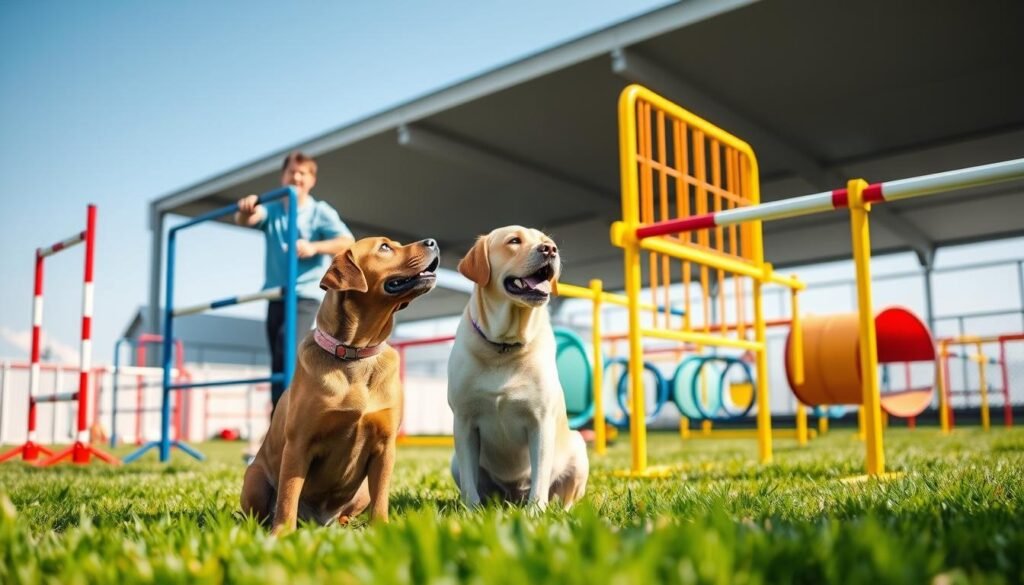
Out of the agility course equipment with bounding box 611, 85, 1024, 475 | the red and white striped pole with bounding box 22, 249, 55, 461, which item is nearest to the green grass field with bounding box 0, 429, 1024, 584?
the agility course equipment with bounding box 611, 85, 1024, 475

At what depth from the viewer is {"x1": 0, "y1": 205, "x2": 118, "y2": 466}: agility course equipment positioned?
239 inches

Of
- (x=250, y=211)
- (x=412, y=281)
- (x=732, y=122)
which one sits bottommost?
(x=412, y=281)

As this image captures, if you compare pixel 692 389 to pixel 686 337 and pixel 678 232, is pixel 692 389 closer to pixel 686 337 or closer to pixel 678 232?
pixel 686 337

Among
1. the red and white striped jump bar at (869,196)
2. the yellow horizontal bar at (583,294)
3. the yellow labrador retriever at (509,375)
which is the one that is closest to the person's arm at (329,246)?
the yellow horizontal bar at (583,294)

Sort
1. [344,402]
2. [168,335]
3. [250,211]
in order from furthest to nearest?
[168,335]
[250,211]
[344,402]

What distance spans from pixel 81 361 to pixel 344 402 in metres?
4.47

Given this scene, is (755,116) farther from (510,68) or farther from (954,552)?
(954,552)

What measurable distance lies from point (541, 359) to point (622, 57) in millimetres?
7840

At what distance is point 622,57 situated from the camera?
10023mm

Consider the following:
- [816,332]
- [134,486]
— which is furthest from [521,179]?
[134,486]

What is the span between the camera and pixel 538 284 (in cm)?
284

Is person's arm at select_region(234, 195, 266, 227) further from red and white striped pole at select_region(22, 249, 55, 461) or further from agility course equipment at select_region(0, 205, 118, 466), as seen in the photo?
red and white striped pole at select_region(22, 249, 55, 461)

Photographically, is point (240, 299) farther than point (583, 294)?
No

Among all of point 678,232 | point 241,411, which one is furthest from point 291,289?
point 241,411
